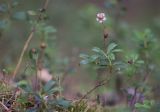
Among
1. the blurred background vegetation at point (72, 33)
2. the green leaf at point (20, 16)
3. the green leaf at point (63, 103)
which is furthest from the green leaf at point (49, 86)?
the green leaf at point (20, 16)

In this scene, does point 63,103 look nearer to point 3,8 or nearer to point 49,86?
point 49,86

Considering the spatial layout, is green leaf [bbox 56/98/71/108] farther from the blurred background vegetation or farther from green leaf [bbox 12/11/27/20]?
green leaf [bbox 12/11/27/20]

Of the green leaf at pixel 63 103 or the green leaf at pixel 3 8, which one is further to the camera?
the green leaf at pixel 3 8

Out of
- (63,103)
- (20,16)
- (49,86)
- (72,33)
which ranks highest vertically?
(72,33)

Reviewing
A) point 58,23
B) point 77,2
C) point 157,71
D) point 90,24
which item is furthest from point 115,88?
point 77,2

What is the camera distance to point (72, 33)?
676cm

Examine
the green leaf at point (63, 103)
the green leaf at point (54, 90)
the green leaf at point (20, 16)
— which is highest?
the green leaf at point (20, 16)

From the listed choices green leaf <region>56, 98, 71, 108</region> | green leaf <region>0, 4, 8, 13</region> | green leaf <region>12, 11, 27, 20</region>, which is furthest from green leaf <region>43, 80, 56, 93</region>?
green leaf <region>12, 11, 27, 20</region>

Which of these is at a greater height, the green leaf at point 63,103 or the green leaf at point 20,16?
the green leaf at point 20,16

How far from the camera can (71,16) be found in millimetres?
7172

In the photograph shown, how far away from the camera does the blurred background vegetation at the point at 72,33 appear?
144 inches

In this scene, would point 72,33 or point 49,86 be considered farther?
A: point 72,33

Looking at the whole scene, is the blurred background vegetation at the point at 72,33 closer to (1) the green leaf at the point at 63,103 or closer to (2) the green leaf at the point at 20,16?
(2) the green leaf at the point at 20,16

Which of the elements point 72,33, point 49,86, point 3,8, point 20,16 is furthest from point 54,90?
point 72,33
